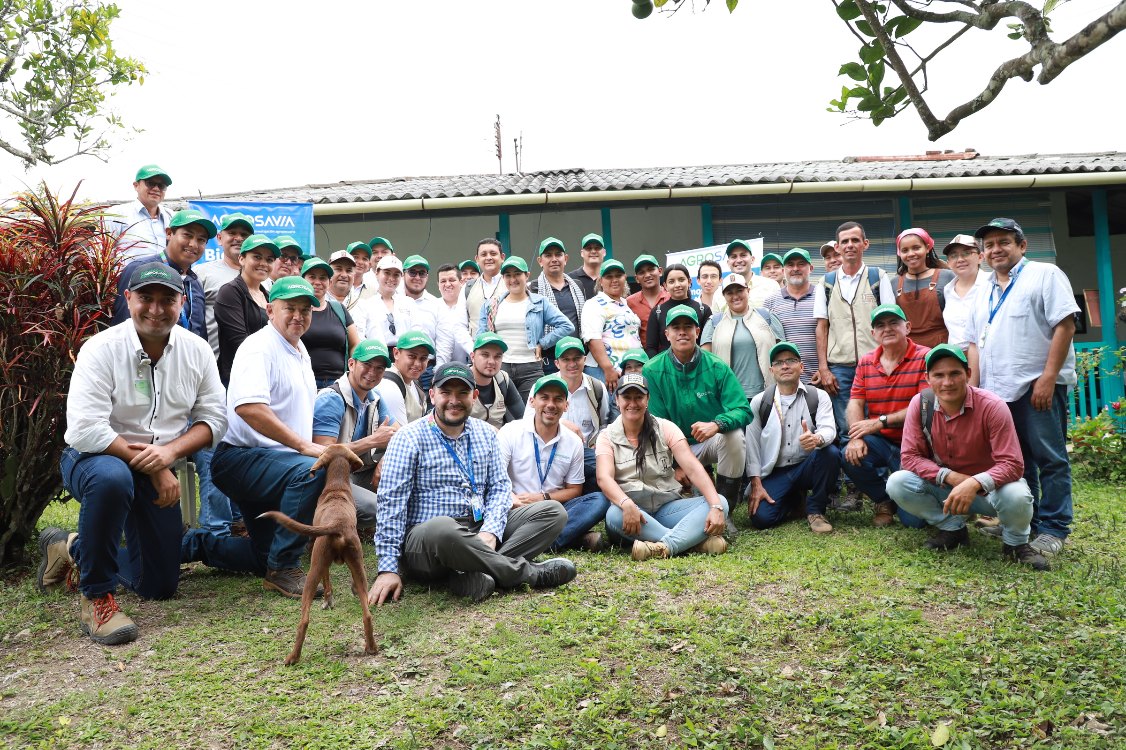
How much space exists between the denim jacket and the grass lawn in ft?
8.10

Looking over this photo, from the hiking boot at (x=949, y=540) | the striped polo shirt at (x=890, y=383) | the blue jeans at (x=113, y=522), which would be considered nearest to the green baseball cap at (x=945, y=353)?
the striped polo shirt at (x=890, y=383)

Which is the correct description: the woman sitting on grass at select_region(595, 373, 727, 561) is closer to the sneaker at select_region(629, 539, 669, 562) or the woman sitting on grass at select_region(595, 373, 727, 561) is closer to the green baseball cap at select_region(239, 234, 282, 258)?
the sneaker at select_region(629, 539, 669, 562)

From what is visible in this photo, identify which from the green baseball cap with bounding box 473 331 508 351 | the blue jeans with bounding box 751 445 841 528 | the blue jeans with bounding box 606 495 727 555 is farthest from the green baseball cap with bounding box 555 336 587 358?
the blue jeans with bounding box 751 445 841 528

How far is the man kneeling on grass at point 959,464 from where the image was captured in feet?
17.5

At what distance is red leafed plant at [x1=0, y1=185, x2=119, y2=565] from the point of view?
516cm

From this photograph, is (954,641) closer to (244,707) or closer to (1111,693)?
(1111,693)

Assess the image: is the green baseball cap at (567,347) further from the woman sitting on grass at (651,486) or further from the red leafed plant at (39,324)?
the red leafed plant at (39,324)

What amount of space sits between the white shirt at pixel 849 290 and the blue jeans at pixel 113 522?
5201mm

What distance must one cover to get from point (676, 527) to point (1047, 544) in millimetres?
2356

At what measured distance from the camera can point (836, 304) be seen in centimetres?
729

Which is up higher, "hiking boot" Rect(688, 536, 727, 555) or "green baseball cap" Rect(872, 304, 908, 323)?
"green baseball cap" Rect(872, 304, 908, 323)

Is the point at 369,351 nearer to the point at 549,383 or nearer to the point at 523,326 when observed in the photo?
the point at 549,383

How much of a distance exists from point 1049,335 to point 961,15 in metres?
3.39

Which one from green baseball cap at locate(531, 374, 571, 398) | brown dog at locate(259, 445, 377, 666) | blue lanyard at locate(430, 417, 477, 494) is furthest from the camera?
green baseball cap at locate(531, 374, 571, 398)
